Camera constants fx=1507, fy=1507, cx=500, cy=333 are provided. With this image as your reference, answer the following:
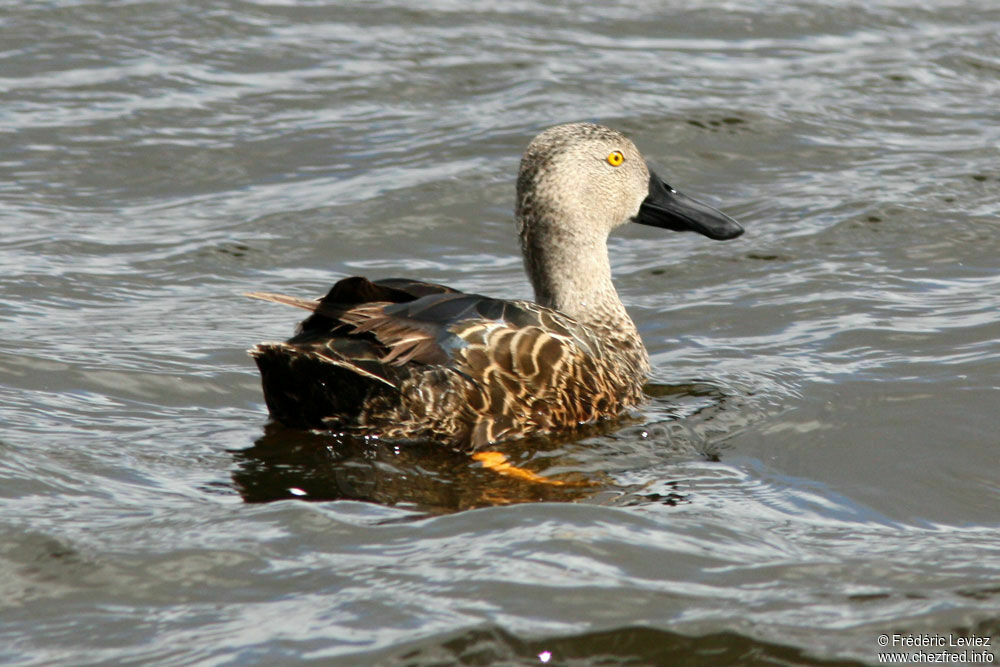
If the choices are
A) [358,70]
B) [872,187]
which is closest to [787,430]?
[872,187]

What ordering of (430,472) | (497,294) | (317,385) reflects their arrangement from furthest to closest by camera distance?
(497,294), (317,385), (430,472)

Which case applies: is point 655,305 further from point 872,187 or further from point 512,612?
point 512,612

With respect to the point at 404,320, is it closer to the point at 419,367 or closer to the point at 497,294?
the point at 419,367

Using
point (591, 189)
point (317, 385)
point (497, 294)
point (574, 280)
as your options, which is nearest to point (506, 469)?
point (317, 385)

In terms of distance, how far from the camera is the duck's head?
26.1 feet

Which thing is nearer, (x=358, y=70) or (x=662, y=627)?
(x=662, y=627)

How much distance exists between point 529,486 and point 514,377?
568 millimetres

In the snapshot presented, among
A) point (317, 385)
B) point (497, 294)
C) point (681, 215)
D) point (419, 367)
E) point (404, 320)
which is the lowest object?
point (497, 294)

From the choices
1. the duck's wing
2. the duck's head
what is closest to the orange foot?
the duck's wing

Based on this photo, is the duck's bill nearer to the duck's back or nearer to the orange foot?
the duck's back

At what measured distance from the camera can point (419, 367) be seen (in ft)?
21.5

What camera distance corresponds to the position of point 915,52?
13797 mm

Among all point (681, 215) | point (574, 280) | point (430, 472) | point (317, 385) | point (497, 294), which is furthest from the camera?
point (497, 294)

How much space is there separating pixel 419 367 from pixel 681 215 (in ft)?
8.31
